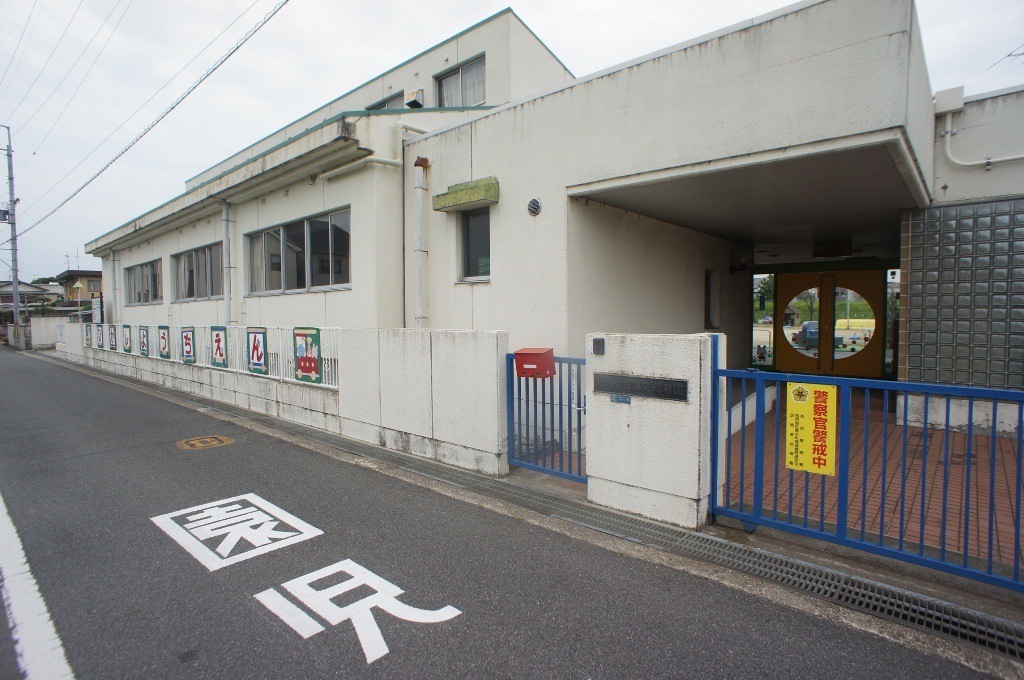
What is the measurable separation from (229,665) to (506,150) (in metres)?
6.78

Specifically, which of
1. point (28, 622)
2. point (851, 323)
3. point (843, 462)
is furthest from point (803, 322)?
point (28, 622)

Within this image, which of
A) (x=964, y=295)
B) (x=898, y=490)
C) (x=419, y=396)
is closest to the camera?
(x=898, y=490)

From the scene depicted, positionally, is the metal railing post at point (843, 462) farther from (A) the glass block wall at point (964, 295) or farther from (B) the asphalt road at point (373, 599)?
(A) the glass block wall at point (964, 295)

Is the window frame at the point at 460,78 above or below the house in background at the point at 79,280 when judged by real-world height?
above

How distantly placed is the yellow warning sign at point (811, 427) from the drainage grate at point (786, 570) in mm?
722

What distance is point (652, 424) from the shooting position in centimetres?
451

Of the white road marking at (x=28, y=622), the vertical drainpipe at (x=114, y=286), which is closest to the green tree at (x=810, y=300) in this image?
the white road marking at (x=28, y=622)

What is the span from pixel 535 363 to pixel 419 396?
6.11ft

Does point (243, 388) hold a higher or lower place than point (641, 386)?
lower

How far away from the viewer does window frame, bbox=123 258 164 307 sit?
1734 cm

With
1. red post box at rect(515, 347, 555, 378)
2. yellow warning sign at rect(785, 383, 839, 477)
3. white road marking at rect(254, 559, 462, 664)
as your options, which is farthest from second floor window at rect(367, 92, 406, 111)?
white road marking at rect(254, 559, 462, 664)

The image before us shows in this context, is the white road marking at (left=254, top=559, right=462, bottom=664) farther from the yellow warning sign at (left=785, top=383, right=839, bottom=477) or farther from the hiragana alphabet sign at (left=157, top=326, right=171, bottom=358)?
the hiragana alphabet sign at (left=157, top=326, right=171, bottom=358)

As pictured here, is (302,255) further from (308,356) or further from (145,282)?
(145,282)

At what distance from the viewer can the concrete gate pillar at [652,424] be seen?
428cm
